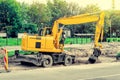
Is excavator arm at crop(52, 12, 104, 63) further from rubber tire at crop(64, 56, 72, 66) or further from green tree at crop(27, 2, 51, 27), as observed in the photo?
green tree at crop(27, 2, 51, 27)

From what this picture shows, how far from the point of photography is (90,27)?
3575 inches

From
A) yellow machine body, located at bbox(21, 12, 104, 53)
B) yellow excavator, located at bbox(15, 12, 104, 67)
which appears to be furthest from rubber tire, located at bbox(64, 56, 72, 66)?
yellow machine body, located at bbox(21, 12, 104, 53)

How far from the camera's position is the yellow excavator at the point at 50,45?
2463cm

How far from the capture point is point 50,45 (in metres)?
25.4

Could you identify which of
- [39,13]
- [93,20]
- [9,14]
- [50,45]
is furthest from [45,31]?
[39,13]

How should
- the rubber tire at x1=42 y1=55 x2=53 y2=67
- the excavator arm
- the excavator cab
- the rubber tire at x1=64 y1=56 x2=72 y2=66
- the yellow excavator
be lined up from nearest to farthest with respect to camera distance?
the rubber tire at x1=42 y1=55 x2=53 y2=67, the yellow excavator, the rubber tire at x1=64 y1=56 x2=72 y2=66, the excavator cab, the excavator arm

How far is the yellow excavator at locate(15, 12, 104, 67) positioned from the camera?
80.8 ft

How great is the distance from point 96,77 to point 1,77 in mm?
4872

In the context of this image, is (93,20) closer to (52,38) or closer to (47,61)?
(52,38)

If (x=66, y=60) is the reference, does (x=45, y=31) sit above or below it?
above

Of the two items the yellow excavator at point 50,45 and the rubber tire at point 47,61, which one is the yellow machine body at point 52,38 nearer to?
the yellow excavator at point 50,45

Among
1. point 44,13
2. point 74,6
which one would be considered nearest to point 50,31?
point 44,13

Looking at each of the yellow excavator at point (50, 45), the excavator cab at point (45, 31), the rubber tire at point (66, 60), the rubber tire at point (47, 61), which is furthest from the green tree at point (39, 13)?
the rubber tire at point (47, 61)

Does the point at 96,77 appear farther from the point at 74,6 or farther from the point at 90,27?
the point at 74,6
